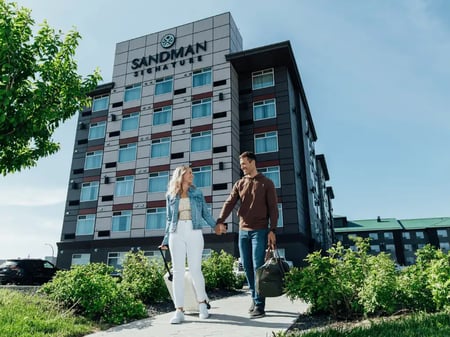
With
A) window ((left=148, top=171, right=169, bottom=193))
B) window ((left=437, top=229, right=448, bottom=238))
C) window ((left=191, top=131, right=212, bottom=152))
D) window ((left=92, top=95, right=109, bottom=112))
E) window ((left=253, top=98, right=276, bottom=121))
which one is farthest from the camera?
window ((left=437, top=229, right=448, bottom=238))

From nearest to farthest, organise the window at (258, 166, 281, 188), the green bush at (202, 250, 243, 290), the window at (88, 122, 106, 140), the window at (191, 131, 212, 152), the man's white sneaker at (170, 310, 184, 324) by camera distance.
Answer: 1. the man's white sneaker at (170, 310, 184, 324)
2. the green bush at (202, 250, 243, 290)
3. the window at (258, 166, 281, 188)
4. the window at (191, 131, 212, 152)
5. the window at (88, 122, 106, 140)

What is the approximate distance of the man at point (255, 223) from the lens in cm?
506

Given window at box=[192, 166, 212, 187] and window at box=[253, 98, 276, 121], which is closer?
window at box=[192, 166, 212, 187]

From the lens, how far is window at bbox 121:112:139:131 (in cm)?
2969

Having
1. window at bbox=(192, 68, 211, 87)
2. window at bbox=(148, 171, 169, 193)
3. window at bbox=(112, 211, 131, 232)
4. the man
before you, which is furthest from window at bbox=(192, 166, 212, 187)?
the man

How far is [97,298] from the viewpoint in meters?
5.53

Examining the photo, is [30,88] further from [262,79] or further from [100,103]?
[100,103]

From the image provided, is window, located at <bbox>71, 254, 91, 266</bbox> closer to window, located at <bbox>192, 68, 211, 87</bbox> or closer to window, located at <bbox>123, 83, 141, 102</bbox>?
window, located at <bbox>123, 83, 141, 102</bbox>

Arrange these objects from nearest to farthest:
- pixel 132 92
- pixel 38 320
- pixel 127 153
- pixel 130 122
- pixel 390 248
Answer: pixel 38 320
pixel 127 153
pixel 130 122
pixel 132 92
pixel 390 248

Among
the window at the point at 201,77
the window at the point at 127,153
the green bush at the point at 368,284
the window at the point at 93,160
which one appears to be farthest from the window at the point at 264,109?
the green bush at the point at 368,284

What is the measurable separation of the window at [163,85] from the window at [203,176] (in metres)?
8.04

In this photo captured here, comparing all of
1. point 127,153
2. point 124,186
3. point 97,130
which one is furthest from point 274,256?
point 97,130

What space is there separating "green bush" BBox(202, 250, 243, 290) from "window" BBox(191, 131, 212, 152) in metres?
16.2

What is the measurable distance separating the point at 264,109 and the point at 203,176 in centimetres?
743
